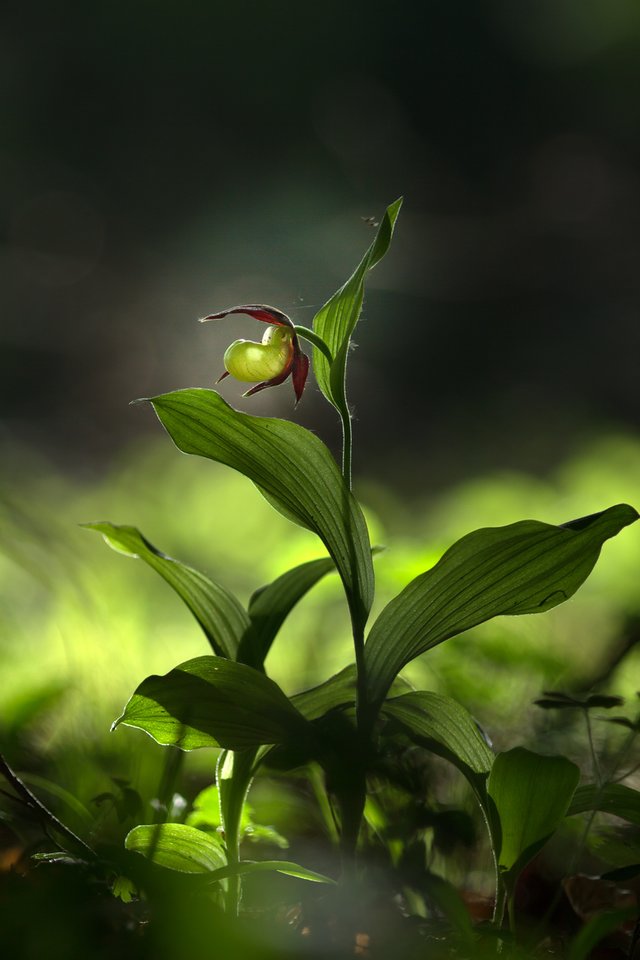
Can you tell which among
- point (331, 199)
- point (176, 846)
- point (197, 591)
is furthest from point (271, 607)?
point (331, 199)

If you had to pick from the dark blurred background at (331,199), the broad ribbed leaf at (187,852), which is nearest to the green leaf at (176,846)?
the broad ribbed leaf at (187,852)

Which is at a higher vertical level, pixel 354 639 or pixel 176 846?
pixel 354 639

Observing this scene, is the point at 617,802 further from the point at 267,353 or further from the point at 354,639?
the point at 267,353

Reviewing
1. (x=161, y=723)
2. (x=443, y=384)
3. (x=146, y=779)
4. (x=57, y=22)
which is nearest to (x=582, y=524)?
(x=161, y=723)

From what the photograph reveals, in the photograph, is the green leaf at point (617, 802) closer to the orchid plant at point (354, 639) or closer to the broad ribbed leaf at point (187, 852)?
the orchid plant at point (354, 639)

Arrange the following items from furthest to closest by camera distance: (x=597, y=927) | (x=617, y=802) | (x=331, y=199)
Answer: (x=331, y=199) → (x=617, y=802) → (x=597, y=927)

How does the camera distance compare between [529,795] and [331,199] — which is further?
[331,199]

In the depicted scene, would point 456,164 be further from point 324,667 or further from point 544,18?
point 324,667

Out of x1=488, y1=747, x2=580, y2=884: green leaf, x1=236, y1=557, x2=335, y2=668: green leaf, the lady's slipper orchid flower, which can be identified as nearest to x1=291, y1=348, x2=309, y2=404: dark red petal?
the lady's slipper orchid flower
